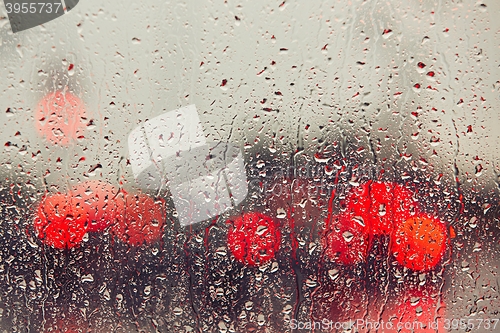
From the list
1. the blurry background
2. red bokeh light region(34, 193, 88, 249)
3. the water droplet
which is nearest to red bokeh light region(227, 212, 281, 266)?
the blurry background

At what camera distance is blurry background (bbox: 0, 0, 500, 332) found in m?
0.86

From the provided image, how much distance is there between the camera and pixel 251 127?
2.89ft

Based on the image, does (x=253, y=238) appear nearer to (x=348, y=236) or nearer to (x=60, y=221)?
(x=348, y=236)

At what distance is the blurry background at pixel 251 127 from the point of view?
86cm

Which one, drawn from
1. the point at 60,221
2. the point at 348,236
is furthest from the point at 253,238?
the point at 60,221

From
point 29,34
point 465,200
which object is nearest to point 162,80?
point 29,34

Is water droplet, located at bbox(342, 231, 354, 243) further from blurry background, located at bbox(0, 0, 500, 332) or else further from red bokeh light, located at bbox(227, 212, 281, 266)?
red bokeh light, located at bbox(227, 212, 281, 266)

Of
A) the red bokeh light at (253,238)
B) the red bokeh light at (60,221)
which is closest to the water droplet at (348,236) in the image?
the red bokeh light at (253,238)

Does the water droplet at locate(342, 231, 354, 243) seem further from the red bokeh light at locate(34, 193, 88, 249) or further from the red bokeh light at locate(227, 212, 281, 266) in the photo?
the red bokeh light at locate(34, 193, 88, 249)

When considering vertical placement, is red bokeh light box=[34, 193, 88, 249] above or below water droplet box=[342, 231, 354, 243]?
above

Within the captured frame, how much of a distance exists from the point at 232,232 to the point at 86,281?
44 cm

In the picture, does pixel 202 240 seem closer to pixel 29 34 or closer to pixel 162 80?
pixel 162 80

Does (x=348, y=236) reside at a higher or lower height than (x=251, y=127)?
lower

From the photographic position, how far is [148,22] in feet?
2.81
